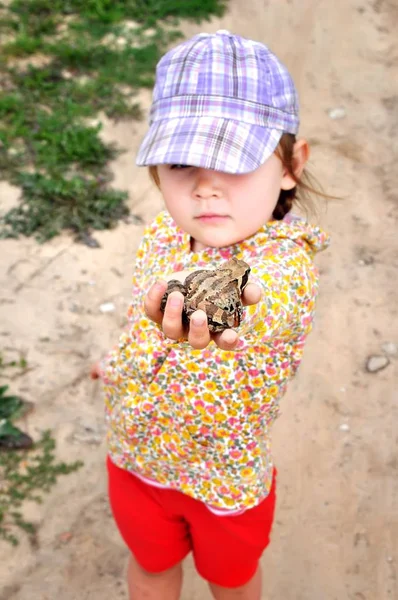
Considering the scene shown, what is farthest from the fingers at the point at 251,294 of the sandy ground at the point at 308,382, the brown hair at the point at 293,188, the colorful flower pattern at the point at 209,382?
the sandy ground at the point at 308,382

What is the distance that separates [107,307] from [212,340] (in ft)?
8.82

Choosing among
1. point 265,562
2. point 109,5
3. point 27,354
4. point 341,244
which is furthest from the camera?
point 109,5

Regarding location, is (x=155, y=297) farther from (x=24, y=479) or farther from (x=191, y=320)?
(x=24, y=479)

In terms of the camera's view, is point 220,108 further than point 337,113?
No

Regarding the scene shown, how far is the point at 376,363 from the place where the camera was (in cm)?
389

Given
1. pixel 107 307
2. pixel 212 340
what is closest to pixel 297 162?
pixel 212 340

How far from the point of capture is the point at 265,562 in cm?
309

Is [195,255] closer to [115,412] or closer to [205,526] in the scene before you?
[115,412]

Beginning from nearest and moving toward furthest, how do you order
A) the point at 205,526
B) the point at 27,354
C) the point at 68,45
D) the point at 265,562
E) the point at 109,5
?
the point at 205,526, the point at 265,562, the point at 27,354, the point at 68,45, the point at 109,5

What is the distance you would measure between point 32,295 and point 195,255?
8.30 feet

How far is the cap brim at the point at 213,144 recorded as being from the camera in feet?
5.80

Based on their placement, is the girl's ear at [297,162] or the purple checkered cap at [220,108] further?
the girl's ear at [297,162]

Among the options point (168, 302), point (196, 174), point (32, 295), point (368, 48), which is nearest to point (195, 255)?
point (196, 174)

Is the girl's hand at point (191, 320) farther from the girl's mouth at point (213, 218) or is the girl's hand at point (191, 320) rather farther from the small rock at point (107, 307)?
the small rock at point (107, 307)
